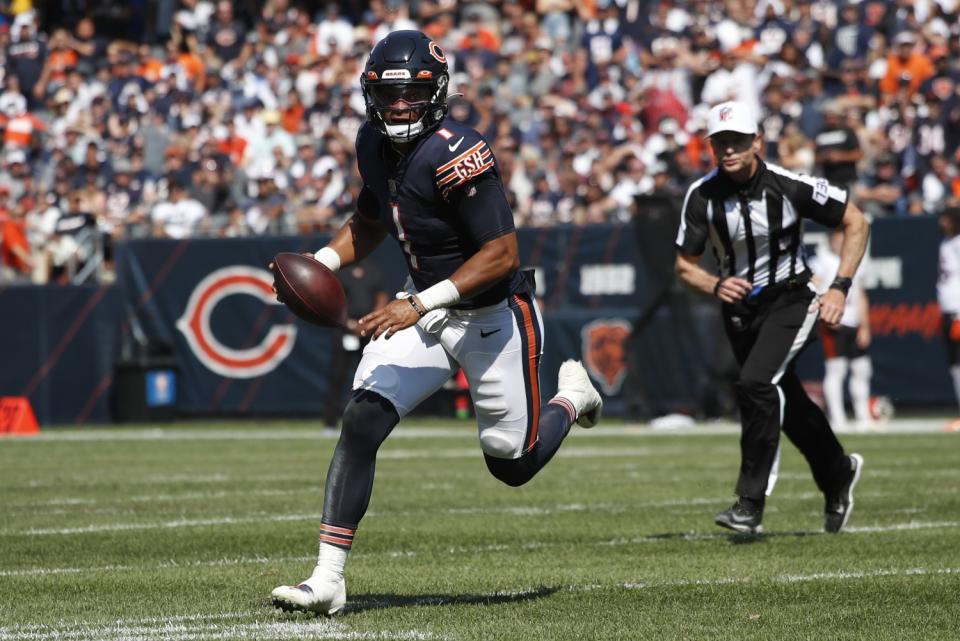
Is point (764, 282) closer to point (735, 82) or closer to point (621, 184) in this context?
point (621, 184)

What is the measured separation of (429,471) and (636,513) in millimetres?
3041

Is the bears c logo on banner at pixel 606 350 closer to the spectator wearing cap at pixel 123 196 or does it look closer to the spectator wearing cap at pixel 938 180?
the spectator wearing cap at pixel 938 180

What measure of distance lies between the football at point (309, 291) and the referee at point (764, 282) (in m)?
2.42

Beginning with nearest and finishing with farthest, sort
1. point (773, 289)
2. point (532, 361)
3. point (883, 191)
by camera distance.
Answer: point (532, 361) → point (773, 289) → point (883, 191)

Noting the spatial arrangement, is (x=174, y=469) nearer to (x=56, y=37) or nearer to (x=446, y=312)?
(x=446, y=312)

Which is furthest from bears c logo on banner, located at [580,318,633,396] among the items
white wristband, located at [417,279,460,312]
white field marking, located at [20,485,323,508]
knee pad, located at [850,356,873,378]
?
white wristband, located at [417,279,460,312]

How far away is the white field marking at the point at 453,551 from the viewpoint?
639cm

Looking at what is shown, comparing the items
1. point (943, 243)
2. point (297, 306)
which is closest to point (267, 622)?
point (297, 306)

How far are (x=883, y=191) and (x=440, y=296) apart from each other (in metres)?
12.2

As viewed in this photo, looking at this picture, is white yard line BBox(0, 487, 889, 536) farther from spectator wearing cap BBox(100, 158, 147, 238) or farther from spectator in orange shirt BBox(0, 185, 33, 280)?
spectator wearing cap BBox(100, 158, 147, 238)

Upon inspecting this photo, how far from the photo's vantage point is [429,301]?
523 centimetres

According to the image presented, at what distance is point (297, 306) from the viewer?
5406mm

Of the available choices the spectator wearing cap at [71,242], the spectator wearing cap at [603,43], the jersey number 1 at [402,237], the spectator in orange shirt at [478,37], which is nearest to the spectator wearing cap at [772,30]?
the spectator wearing cap at [603,43]

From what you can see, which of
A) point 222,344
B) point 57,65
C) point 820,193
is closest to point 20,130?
point 57,65
